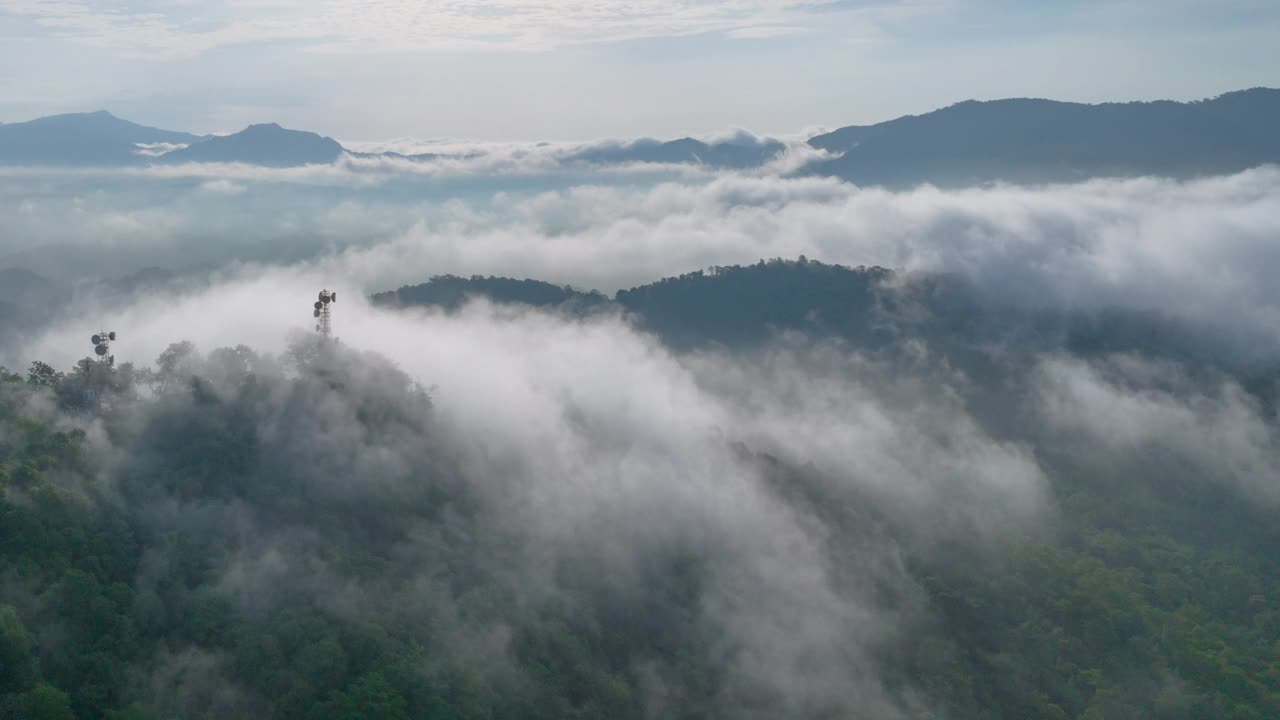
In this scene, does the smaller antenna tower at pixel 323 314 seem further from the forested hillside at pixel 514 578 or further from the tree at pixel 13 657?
the tree at pixel 13 657

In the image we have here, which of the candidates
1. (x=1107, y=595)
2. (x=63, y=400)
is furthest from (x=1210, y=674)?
(x=63, y=400)

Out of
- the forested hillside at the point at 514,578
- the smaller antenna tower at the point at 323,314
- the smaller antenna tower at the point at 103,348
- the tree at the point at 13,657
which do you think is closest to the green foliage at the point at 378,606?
the tree at the point at 13,657

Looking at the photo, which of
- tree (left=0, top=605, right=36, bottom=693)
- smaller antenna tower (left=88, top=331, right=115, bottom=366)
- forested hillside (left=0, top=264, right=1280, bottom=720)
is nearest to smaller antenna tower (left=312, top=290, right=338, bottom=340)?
forested hillside (left=0, top=264, right=1280, bottom=720)

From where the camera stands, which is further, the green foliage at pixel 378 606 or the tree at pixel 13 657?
the green foliage at pixel 378 606

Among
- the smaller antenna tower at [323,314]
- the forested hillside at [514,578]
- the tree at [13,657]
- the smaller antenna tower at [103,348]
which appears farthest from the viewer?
the smaller antenna tower at [323,314]

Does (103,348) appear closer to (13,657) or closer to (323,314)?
(323,314)

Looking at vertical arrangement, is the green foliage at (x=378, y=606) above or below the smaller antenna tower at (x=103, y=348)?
below

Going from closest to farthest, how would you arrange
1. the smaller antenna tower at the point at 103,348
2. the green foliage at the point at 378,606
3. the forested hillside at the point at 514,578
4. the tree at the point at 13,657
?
the tree at the point at 13,657 → the green foliage at the point at 378,606 → the forested hillside at the point at 514,578 → the smaller antenna tower at the point at 103,348

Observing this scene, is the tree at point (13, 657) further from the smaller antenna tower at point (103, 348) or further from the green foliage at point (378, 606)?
the smaller antenna tower at point (103, 348)

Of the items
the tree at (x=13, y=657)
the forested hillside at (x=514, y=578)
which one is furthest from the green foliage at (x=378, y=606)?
the forested hillside at (x=514, y=578)
